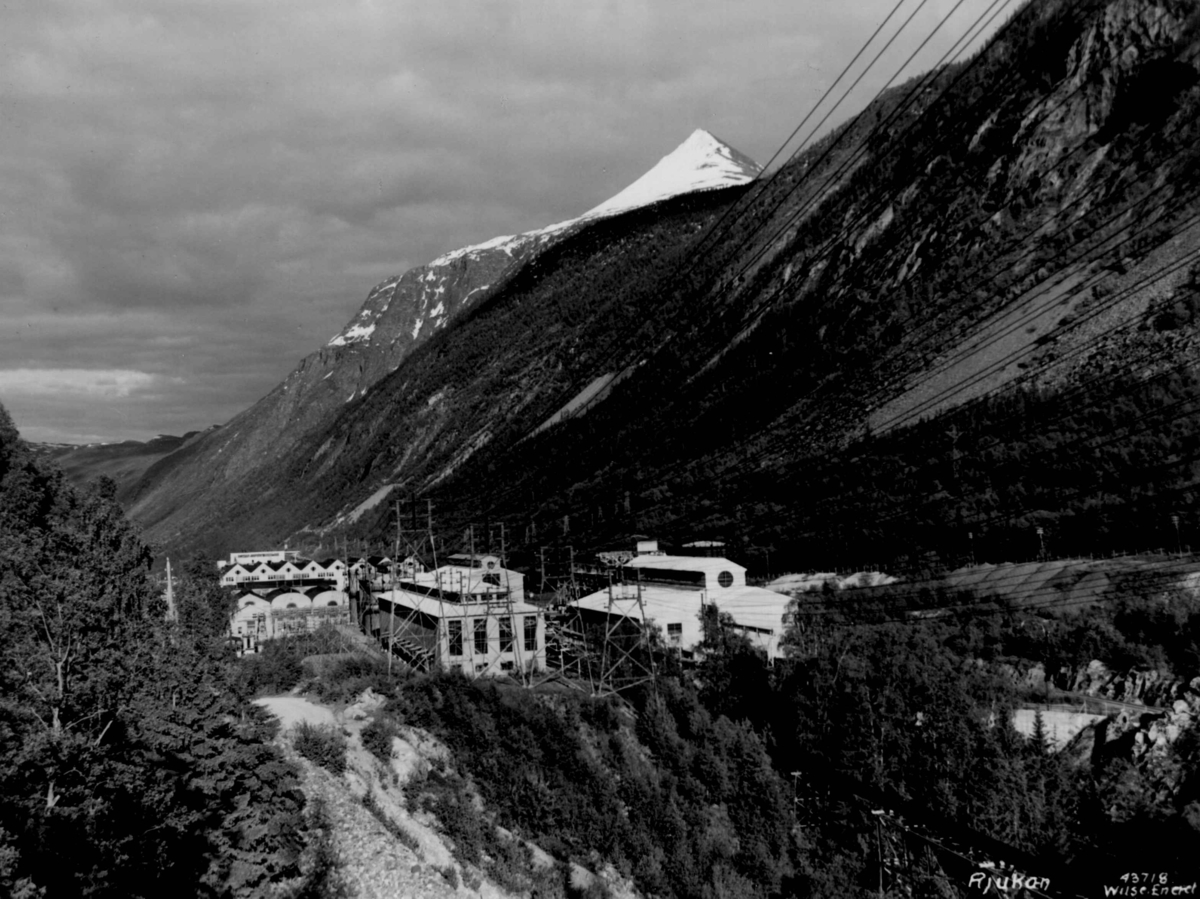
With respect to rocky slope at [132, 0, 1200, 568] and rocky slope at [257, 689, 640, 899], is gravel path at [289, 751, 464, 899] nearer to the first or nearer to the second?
rocky slope at [257, 689, 640, 899]

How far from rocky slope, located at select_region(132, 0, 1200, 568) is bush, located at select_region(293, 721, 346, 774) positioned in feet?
51.4

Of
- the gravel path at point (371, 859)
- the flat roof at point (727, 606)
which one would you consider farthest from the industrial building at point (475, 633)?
the gravel path at point (371, 859)

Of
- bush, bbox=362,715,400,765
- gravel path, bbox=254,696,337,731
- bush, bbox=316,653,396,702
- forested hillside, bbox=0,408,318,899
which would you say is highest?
forested hillside, bbox=0,408,318,899

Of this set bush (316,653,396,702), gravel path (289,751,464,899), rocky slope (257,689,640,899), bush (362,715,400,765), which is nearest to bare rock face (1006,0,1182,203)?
bush (316,653,396,702)

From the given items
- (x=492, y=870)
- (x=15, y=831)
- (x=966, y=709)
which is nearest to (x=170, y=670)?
(x=492, y=870)

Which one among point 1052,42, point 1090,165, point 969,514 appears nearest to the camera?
point 969,514

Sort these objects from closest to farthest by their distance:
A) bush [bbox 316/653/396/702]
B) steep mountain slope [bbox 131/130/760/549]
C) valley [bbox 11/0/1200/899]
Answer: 1. valley [bbox 11/0/1200/899]
2. bush [bbox 316/653/396/702]
3. steep mountain slope [bbox 131/130/760/549]

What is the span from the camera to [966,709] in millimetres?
22062

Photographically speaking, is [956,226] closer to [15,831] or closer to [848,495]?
[848,495]

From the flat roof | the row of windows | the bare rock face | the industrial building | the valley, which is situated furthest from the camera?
the bare rock face

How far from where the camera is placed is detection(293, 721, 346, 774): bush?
58.4ft

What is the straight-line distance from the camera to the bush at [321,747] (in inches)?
701

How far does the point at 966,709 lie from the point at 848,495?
2993 cm

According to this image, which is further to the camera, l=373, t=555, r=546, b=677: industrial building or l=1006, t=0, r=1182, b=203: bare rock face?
l=1006, t=0, r=1182, b=203: bare rock face
